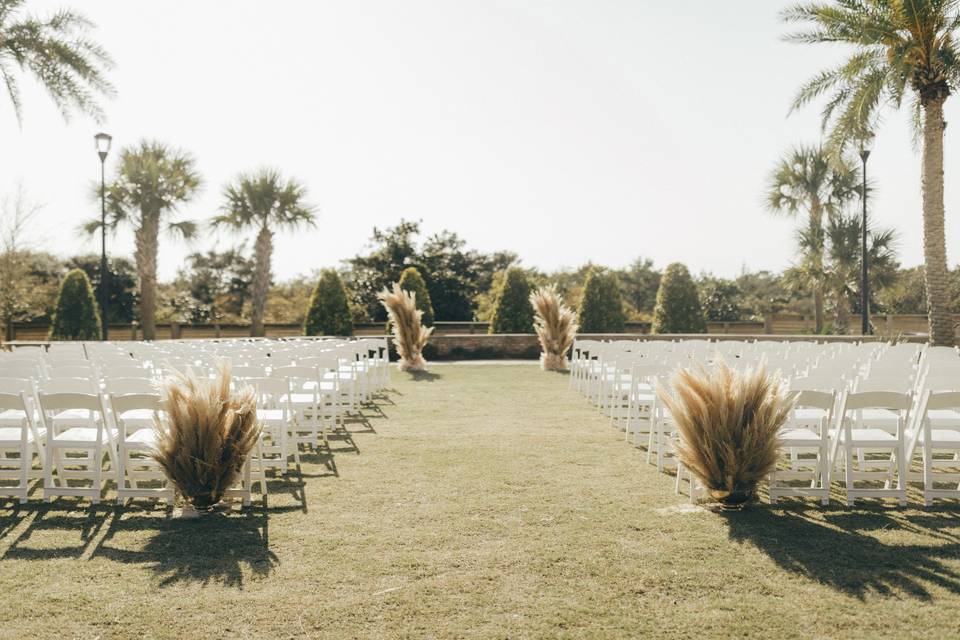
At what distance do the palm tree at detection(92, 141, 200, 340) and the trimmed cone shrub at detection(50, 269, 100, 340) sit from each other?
248 cm

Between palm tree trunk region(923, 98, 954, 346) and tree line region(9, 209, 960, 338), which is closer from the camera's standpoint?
palm tree trunk region(923, 98, 954, 346)

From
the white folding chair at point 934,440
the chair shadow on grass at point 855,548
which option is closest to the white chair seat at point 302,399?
the chair shadow on grass at point 855,548

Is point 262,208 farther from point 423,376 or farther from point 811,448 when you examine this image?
point 811,448

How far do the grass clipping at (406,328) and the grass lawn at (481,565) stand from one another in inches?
467

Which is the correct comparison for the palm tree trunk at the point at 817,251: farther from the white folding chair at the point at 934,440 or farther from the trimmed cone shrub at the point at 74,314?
the trimmed cone shrub at the point at 74,314

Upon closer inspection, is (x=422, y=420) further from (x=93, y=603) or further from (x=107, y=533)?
(x=93, y=603)

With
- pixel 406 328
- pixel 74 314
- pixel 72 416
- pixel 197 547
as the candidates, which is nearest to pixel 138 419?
pixel 72 416

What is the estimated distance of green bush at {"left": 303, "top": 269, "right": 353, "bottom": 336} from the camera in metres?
23.7

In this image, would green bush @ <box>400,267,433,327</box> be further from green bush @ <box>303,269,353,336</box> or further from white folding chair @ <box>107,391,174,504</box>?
white folding chair @ <box>107,391,174,504</box>

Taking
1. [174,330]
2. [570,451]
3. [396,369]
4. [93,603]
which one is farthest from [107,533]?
[174,330]

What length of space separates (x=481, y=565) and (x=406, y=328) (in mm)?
14625

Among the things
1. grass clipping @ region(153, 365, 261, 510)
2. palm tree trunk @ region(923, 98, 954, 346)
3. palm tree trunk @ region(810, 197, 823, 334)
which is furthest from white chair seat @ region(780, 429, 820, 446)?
palm tree trunk @ region(810, 197, 823, 334)

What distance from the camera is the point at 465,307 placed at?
115ft

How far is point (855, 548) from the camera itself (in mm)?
4559
